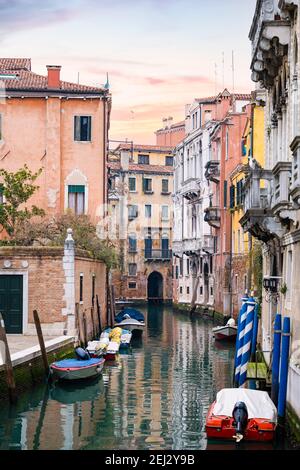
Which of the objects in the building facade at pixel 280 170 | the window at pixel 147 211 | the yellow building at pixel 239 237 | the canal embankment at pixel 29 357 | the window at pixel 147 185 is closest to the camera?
the building facade at pixel 280 170

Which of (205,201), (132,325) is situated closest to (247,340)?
(132,325)

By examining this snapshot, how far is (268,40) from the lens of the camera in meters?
11.7

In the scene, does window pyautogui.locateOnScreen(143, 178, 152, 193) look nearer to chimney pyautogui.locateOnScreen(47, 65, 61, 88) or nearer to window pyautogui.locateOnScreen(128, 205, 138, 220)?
window pyautogui.locateOnScreen(128, 205, 138, 220)

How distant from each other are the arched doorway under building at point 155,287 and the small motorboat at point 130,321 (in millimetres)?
20663

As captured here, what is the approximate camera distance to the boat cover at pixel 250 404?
10773 millimetres

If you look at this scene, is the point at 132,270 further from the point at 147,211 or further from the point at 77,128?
the point at 77,128

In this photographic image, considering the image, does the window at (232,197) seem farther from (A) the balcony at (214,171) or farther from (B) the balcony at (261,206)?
(B) the balcony at (261,206)

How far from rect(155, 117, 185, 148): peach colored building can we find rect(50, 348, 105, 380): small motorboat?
1580 inches

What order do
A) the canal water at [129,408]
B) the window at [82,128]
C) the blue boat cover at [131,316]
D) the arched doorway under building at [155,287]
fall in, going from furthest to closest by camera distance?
the arched doorway under building at [155,287], the blue boat cover at [131,316], the window at [82,128], the canal water at [129,408]

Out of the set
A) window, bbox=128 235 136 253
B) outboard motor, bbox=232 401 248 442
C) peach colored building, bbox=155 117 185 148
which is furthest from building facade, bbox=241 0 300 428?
peach colored building, bbox=155 117 185 148

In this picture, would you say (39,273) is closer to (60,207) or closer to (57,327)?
(57,327)

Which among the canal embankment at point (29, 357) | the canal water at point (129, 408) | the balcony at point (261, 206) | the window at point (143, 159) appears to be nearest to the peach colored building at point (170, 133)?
the window at point (143, 159)

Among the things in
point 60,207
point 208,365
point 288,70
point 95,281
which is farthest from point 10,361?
point 60,207

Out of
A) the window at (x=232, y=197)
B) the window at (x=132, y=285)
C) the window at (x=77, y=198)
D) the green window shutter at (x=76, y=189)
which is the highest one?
the window at (x=232, y=197)
